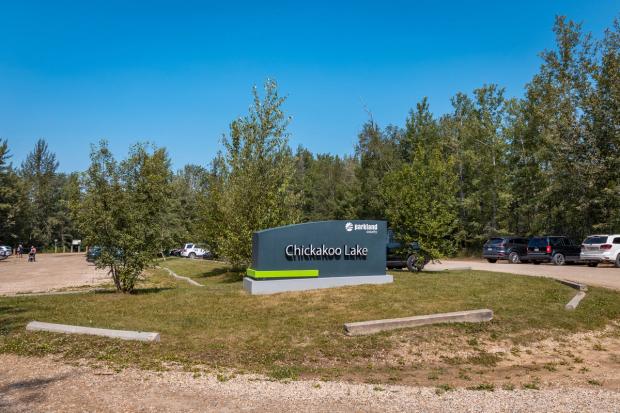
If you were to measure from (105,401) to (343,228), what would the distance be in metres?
9.97

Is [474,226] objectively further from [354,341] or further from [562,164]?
[354,341]

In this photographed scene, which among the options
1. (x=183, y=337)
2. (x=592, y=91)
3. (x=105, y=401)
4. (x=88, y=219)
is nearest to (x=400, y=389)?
(x=105, y=401)

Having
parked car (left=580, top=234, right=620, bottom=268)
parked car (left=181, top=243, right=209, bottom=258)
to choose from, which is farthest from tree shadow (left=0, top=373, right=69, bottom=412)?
parked car (left=181, top=243, right=209, bottom=258)

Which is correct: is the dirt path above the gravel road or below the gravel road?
above

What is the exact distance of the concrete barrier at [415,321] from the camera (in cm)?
993

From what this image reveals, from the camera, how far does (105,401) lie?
593 centimetres

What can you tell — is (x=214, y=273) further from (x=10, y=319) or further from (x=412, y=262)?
(x=10, y=319)

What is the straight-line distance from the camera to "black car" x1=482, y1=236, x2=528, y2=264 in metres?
30.9

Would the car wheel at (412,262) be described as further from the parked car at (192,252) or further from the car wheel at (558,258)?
the parked car at (192,252)

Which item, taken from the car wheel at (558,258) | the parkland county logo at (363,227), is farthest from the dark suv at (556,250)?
the parkland county logo at (363,227)

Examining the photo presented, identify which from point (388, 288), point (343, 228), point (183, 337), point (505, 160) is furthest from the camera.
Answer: point (505, 160)

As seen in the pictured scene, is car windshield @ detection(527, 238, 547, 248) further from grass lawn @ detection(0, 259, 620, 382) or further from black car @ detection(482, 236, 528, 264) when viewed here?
grass lawn @ detection(0, 259, 620, 382)

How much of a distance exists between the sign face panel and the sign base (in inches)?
5.1

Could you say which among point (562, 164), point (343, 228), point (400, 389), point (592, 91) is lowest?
point (400, 389)
